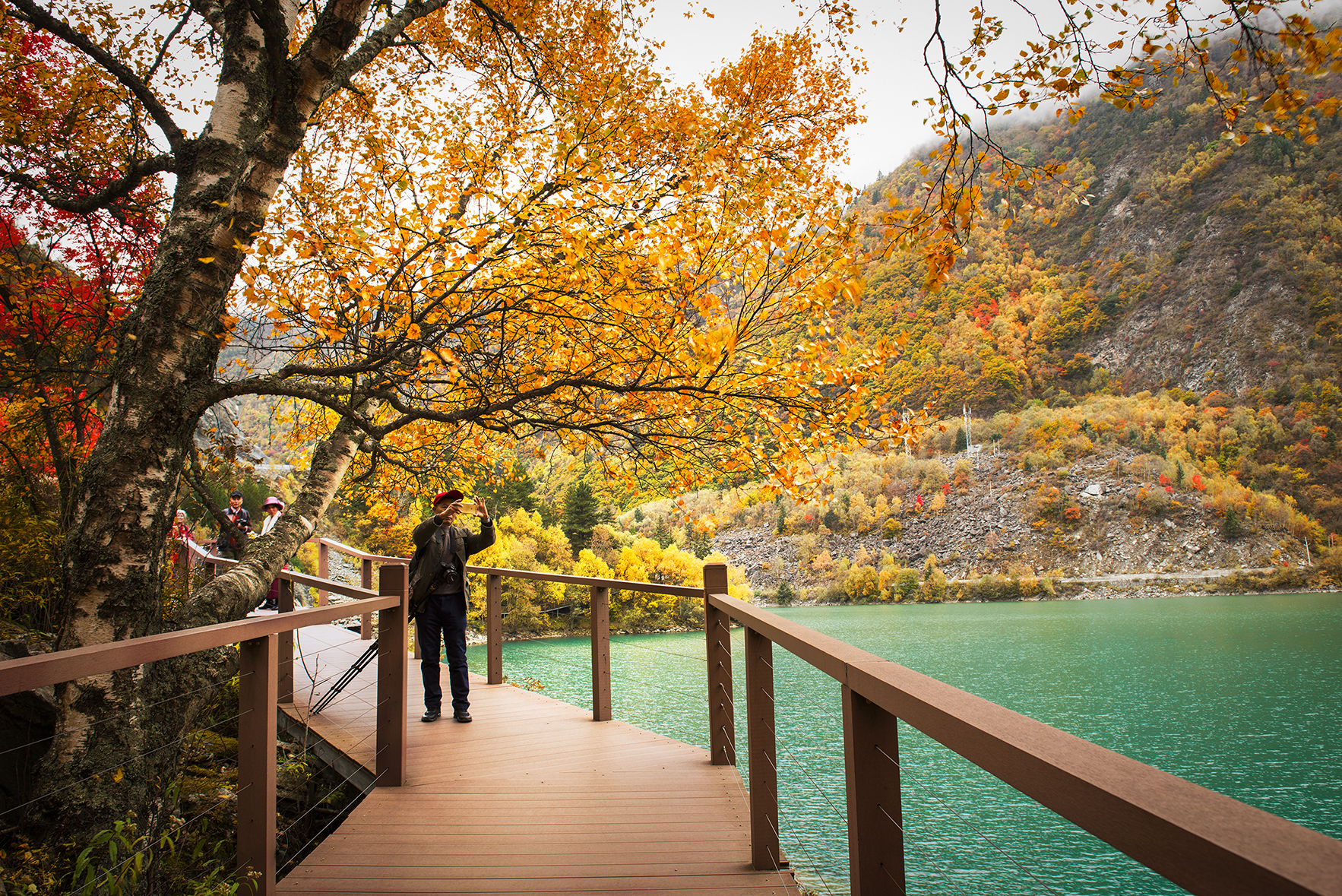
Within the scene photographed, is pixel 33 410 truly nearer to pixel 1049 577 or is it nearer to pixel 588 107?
pixel 588 107

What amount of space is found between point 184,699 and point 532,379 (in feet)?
8.34

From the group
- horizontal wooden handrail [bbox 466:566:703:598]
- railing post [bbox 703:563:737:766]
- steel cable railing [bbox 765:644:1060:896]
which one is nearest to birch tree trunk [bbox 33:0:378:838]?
horizontal wooden handrail [bbox 466:566:703:598]

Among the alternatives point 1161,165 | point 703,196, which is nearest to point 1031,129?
point 1161,165

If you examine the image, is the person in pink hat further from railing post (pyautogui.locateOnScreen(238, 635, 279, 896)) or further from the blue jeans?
railing post (pyautogui.locateOnScreen(238, 635, 279, 896))

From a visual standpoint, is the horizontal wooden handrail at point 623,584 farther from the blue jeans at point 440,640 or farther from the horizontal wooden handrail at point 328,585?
the horizontal wooden handrail at point 328,585

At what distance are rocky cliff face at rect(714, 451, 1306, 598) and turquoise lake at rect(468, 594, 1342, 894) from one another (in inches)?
857

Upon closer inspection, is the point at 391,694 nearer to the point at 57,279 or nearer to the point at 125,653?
the point at 125,653

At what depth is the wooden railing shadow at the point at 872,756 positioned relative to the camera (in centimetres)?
56

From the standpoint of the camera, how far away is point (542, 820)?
3090mm

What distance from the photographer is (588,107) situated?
4.92m

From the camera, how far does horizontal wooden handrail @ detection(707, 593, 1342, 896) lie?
50 cm

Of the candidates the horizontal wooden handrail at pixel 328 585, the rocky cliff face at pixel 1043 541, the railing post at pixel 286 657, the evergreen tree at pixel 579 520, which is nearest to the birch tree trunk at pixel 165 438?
the horizontal wooden handrail at pixel 328 585

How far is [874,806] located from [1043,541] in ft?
223

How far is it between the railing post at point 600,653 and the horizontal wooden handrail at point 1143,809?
3.78 meters
